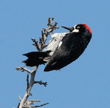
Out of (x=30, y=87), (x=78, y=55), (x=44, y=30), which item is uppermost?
(x=44, y=30)

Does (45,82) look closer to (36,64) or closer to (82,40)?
(36,64)

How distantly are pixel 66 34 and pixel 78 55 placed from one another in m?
0.77

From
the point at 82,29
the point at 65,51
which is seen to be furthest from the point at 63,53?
the point at 82,29

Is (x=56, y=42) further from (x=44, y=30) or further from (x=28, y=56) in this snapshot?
(x=28, y=56)

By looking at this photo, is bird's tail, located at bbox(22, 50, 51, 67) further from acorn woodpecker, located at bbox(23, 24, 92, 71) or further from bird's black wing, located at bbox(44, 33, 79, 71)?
bird's black wing, located at bbox(44, 33, 79, 71)

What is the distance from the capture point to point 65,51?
18.0 feet

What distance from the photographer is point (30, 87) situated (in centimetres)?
565

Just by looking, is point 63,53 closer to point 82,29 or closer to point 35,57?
point 35,57

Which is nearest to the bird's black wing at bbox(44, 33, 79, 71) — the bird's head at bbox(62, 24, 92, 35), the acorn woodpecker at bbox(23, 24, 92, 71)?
the acorn woodpecker at bbox(23, 24, 92, 71)

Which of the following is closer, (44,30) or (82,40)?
(82,40)

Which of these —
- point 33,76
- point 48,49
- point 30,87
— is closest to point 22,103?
point 30,87

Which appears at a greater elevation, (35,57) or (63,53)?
(35,57)

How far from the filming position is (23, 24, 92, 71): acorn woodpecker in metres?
5.48

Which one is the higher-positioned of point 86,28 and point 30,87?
point 86,28
